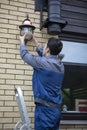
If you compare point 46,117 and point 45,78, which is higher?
point 45,78

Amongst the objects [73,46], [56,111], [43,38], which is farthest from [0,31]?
[56,111]

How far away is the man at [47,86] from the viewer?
12.4ft

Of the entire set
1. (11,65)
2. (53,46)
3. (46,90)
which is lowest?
(46,90)

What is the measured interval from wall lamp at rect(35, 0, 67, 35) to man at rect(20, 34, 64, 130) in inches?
51.3

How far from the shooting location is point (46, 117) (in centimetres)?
377

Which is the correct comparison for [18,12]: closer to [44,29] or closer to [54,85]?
[44,29]

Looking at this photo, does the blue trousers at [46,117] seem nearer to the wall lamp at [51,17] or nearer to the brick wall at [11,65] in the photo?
the brick wall at [11,65]

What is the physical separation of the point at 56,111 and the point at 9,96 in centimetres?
124

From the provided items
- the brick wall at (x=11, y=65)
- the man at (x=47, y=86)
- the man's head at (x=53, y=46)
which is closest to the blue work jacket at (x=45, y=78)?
the man at (x=47, y=86)

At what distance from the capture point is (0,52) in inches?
A: 195

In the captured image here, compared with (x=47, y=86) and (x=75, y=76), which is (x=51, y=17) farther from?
(x=47, y=86)

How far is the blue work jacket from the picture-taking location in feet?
12.6

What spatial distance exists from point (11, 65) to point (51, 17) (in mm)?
965

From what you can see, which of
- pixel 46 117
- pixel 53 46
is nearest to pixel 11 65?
pixel 53 46
